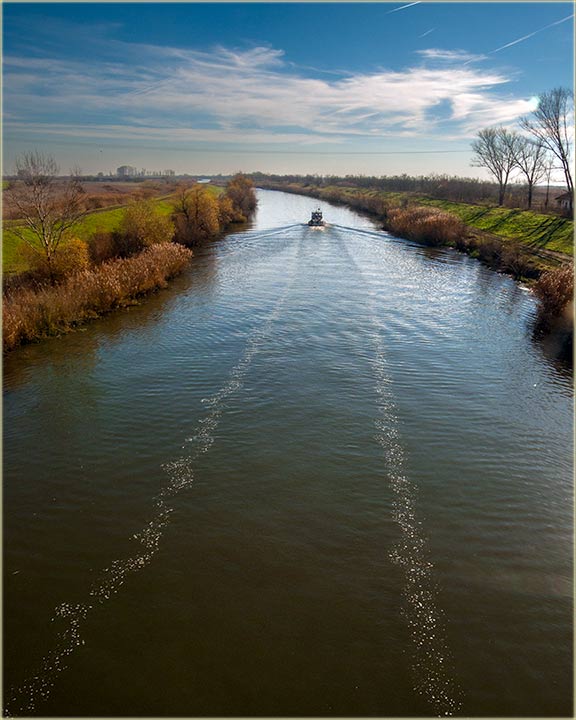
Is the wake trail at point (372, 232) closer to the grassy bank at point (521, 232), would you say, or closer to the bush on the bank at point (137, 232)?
the grassy bank at point (521, 232)

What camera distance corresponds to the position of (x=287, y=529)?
1207 cm

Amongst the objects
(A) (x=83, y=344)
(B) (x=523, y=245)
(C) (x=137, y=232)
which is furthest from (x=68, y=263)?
(B) (x=523, y=245)

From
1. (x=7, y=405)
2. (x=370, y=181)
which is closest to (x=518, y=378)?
(x=7, y=405)

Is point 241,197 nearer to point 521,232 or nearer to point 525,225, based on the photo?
point 525,225

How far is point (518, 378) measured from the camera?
69.6 feet

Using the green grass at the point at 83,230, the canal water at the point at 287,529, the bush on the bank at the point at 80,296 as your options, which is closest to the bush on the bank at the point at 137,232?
the bush on the bank at the point at 80,296

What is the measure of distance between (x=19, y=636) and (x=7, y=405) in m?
11.7

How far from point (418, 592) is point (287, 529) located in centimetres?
351

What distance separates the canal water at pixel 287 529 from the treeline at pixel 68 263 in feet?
9.67

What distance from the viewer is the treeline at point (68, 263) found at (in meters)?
26.3

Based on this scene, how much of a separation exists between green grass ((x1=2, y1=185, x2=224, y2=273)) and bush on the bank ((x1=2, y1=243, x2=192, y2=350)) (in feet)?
18.2

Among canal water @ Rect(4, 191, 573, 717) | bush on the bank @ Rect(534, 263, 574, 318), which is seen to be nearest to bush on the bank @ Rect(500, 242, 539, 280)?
bush on the bank @ Rect(534, 263, 574, 318)

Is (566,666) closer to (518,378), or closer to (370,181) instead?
(518,378)

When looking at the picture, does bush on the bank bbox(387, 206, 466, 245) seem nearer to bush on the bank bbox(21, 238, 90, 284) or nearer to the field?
the field
